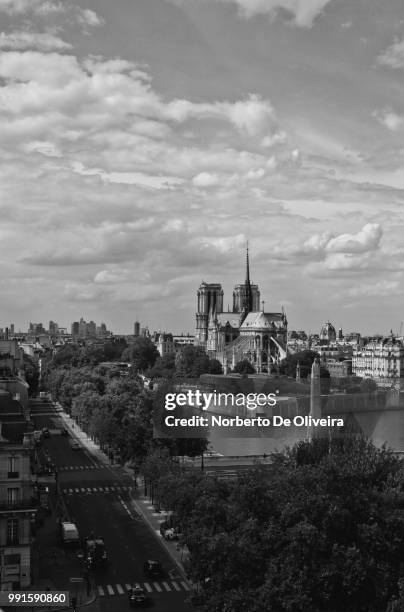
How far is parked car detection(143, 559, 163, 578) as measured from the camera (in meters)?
34.6

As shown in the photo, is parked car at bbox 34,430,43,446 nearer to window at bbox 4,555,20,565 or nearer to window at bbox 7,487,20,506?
window at bbox 7,487,20,506

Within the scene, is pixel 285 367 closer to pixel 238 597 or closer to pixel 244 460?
pixel 244 460

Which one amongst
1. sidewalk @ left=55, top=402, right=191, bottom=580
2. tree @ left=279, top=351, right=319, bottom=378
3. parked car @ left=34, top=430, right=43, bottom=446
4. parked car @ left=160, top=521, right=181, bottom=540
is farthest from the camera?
tree @ left=279, top=351, right=319, bottom=378

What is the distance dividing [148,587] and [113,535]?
26.5 feet

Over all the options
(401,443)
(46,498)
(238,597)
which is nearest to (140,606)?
(238,597)

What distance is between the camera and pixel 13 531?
108ft

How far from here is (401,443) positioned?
259 ft

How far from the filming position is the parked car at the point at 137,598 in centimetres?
3080

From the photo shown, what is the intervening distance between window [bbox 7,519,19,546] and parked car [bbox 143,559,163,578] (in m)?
5.75

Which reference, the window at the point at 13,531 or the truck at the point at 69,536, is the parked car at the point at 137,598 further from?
the truck at the point at 69,536

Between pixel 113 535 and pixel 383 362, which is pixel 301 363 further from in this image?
pixel 113 535

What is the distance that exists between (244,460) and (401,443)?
77.3ft

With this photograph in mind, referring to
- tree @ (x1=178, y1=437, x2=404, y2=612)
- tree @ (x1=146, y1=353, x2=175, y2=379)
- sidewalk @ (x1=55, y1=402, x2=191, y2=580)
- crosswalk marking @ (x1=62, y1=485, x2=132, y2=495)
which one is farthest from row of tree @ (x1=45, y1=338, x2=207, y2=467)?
tree @ (x1=146, y1=353, x2=175, y2=379)

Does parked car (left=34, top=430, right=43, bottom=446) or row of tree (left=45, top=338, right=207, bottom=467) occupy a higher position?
row of tree (left=45, top=338, right=207, bottom=467)
